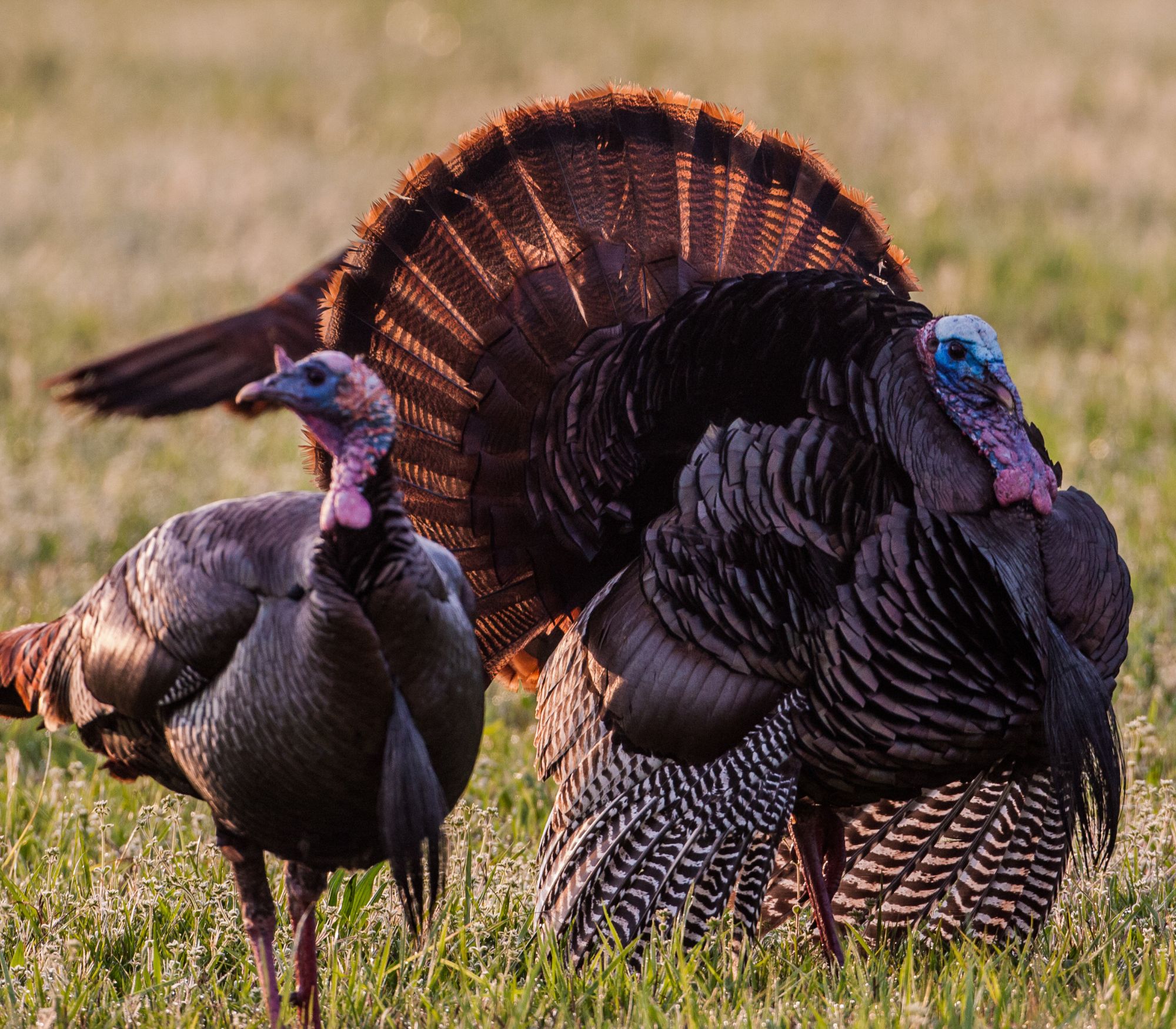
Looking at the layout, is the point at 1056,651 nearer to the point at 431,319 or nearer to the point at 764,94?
the point at 431,319

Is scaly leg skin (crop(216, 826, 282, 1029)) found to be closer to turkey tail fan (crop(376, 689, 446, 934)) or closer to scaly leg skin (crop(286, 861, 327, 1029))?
scaly leg skin (crop(286, 861, 327, 1029))

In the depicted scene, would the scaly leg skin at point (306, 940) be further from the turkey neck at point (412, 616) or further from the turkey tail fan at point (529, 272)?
the turkey tail fan at point (529, 272)

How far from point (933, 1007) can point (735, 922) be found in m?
0.67

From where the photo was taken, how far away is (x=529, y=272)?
377 centimetres

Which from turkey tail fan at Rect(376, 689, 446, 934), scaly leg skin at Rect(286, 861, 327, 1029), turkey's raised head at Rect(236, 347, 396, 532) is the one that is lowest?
scaly leg skin at Rect(286, 861, 327, 1029)

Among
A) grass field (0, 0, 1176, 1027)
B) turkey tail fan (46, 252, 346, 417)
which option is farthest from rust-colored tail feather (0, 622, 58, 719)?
turkey tail fan (46, 252, 346, 417)

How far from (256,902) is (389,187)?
10045mm

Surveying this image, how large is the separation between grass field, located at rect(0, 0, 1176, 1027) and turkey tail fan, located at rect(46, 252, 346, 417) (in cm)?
48

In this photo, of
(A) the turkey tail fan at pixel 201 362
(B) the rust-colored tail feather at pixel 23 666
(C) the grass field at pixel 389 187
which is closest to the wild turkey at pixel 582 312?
(C) the grass field at pixel 389 187

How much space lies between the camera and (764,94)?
44.2 ft

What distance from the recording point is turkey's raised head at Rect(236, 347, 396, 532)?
97.4 inches

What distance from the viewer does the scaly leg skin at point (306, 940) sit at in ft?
9.56

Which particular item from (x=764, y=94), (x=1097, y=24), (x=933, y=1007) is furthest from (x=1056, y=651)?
(x=1097, y=24)

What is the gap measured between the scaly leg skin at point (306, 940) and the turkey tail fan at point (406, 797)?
1.28ft
